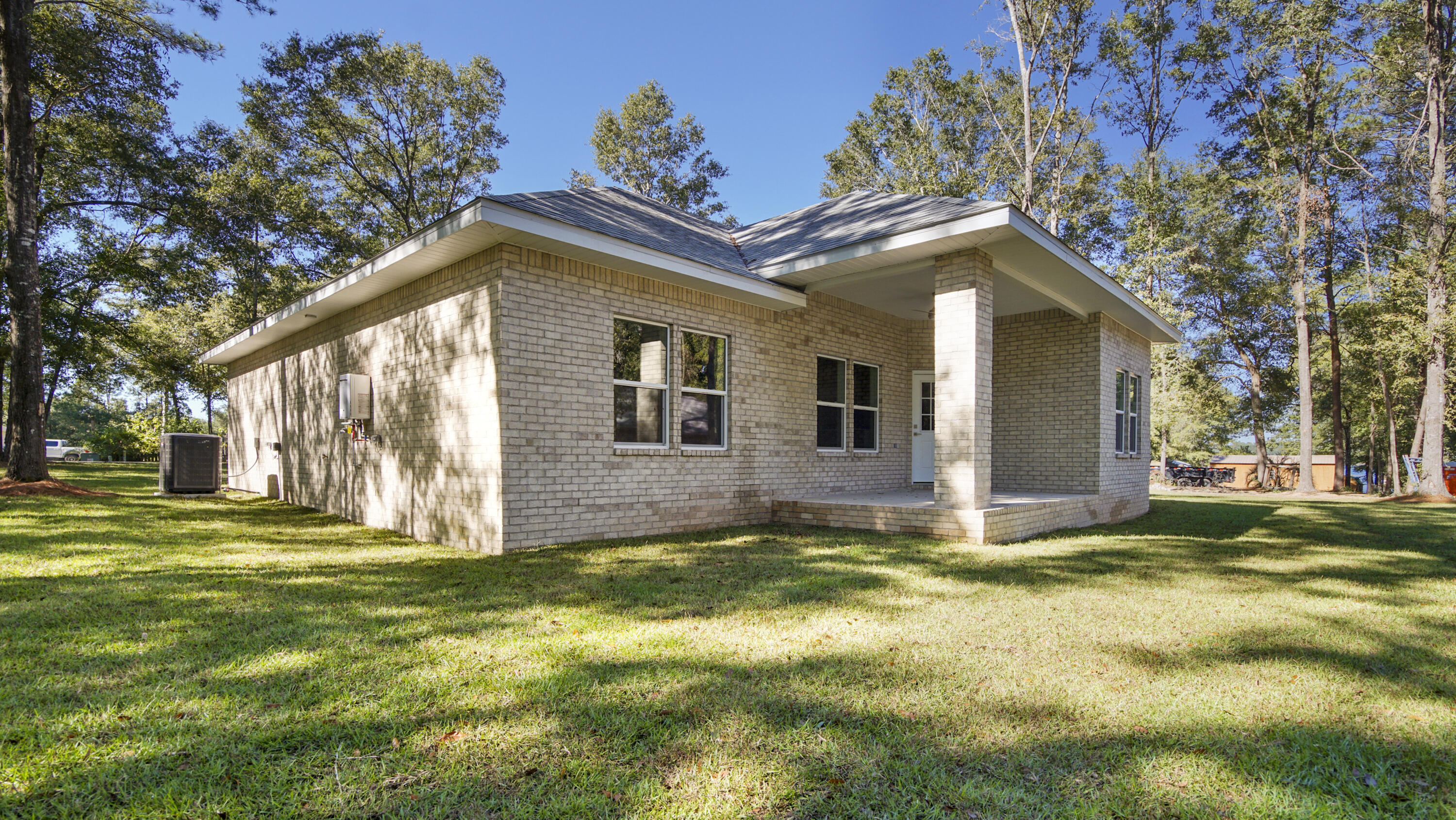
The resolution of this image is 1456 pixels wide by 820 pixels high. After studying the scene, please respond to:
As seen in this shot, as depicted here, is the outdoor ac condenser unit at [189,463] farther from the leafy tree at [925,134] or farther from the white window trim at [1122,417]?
the leafy tree at [925,134]

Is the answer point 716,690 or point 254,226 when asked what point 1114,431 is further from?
point 254,226

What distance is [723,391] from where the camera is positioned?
8289mm

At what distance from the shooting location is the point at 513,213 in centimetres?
579

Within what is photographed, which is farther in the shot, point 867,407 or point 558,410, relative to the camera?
point 867,407

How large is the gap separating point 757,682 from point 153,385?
3343 centimetres

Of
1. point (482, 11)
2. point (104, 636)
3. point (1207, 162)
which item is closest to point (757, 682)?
point (104, 636)

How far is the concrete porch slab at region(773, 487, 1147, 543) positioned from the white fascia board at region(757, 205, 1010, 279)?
9.77 feet

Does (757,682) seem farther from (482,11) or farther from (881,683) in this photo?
(482,11)

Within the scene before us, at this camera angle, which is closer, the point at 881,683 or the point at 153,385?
the point at 881,683

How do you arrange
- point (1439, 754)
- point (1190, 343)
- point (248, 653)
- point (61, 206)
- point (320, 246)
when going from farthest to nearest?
point (1190, 343), point (320, 246), point (61, 206), point (248, 653), point (1439, 754)

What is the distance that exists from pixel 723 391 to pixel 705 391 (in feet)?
0.94

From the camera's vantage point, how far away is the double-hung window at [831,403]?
31.7 ft

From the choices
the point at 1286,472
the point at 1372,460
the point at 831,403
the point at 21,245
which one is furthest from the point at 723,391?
the point at 1372,460

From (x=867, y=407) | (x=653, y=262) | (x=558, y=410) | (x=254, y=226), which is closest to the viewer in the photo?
(x=558, y=410)
